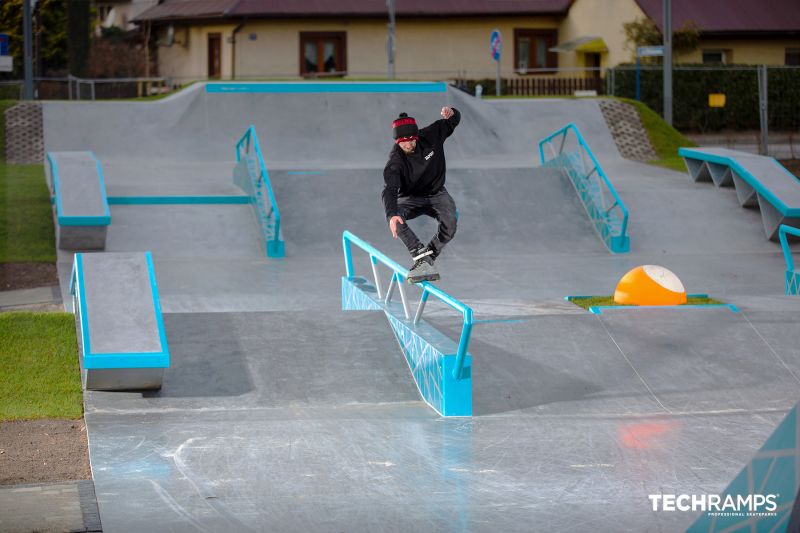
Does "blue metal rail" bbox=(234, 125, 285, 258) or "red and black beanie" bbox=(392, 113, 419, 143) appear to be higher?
"red and black beanie" bbox=(392, 113, 419, 143)

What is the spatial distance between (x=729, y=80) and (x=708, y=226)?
705 inches

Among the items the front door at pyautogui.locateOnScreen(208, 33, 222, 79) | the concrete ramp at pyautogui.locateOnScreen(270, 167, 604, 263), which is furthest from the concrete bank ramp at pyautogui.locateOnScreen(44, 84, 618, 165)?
the front door at pyautogui.locateOnScreen(208, 33, 222, 79)

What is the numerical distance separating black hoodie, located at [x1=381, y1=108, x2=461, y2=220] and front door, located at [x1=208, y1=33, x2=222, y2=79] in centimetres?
3158

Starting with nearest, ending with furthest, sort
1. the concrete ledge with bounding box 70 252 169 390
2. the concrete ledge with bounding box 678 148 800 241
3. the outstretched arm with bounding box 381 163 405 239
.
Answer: the concrete ledge with bounding box 70 252 169 390 → the outstretched arm with bounding box 381 163 405 239 → the concrete ledge with bounding box 678 148 800 241

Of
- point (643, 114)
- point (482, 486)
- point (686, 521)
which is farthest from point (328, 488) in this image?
point (643, 114)

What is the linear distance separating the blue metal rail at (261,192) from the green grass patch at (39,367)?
6.14m

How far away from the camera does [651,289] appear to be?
10.6 m

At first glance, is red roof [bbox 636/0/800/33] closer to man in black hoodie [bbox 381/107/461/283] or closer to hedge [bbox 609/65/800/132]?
hedge [bbox 609/65/800/132]

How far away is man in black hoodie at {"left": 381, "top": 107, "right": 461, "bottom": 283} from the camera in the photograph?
30.1 feet

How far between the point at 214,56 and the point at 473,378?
110ft

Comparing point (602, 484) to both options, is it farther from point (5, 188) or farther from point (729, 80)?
point (729, 80)

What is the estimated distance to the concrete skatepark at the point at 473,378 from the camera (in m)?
6.30

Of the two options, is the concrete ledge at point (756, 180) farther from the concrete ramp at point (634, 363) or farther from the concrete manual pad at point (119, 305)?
the concrete manual pad at point (119, 305)

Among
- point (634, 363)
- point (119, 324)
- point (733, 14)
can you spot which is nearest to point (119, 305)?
point (119, 324)
